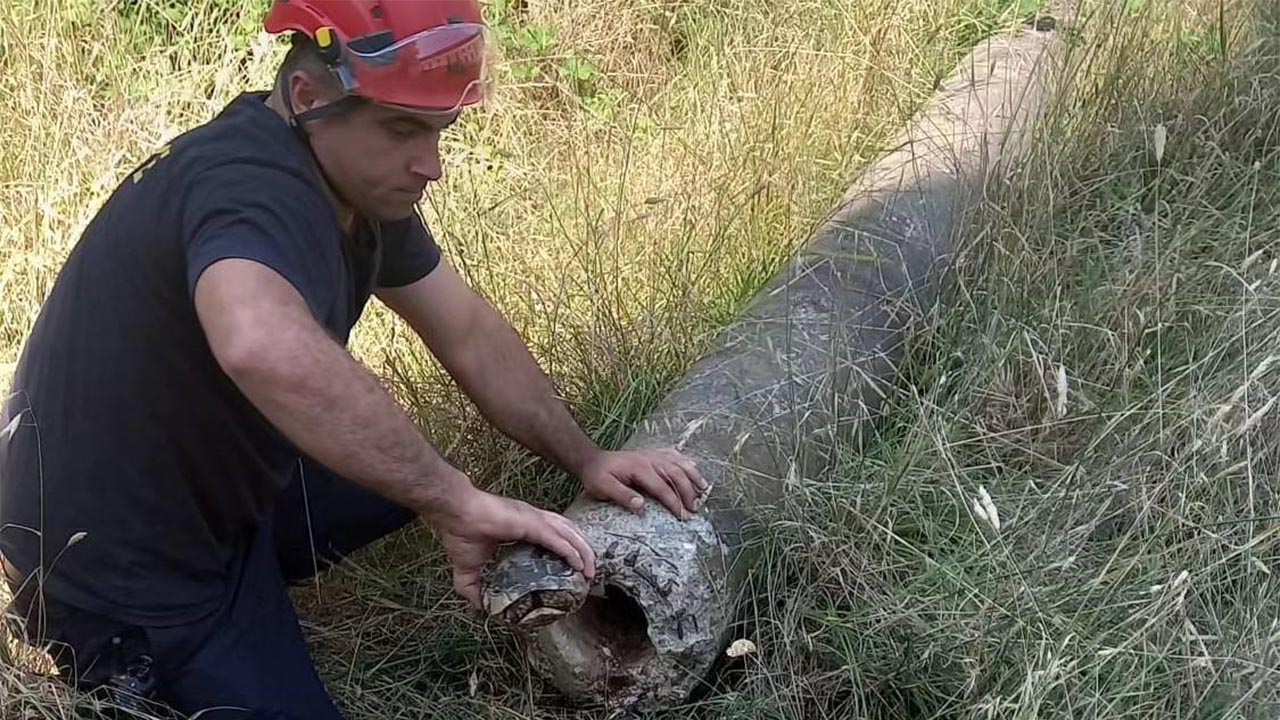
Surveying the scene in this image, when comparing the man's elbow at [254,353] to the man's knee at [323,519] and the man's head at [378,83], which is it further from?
the man's knee at [323,519]

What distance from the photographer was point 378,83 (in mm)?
2156

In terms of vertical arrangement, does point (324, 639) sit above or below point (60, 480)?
below

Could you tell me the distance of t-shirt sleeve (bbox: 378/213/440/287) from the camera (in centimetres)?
264

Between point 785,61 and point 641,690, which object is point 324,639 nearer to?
point 641,690

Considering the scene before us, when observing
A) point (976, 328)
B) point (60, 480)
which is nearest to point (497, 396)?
point (60, 480)

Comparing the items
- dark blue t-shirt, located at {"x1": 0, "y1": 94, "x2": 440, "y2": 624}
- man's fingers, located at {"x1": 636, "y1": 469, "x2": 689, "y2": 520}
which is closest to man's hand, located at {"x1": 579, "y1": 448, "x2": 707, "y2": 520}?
man's fingers, located at {"x1": 636, "y1": 469, "x2": 689, "y2": 520}

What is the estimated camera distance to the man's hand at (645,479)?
8.51 ft

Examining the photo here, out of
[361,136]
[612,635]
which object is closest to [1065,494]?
[612,635]

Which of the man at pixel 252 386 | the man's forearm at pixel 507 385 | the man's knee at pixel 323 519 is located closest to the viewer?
the man at pixel 252 386

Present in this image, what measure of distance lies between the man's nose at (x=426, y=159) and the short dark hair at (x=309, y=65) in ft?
0.54

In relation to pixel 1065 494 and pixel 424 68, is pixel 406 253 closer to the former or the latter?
pixel 424 68

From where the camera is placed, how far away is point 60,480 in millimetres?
2406

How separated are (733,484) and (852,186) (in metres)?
1.61

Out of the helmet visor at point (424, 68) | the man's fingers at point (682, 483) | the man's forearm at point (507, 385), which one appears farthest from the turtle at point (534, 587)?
the helmet visor at point (424, 68)
